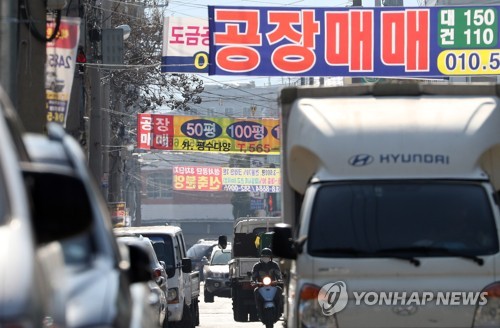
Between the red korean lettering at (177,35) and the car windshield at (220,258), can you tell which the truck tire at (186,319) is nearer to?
the red korean lettering at (177,35)

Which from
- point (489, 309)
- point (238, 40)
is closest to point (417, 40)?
point (238, 40)

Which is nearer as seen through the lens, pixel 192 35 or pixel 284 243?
pixel 284 243

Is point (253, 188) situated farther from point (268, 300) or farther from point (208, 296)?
point (268, 300)

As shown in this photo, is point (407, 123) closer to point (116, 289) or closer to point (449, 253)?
point (449, 253)

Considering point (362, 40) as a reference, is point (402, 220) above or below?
below

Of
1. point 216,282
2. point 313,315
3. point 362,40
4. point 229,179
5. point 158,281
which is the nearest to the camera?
point 313,315

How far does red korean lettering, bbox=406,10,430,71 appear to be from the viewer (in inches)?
895

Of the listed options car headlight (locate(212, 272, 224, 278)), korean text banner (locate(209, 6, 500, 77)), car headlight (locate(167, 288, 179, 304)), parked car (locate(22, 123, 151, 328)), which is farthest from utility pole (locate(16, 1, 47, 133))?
car headlight (locate(212, 272, 224, 278))

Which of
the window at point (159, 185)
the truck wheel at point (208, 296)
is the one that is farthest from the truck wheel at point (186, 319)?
the window at point (159, 185)

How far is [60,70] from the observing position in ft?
55.2

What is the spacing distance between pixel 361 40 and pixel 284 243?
13446mm

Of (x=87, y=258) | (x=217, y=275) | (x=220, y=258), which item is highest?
(x=87, y=258)

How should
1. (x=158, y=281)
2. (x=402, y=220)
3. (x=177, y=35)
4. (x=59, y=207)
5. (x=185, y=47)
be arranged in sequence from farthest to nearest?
(x=177, y=35), (x=185, y=47), (x=158, y=281), (x=402, y=220), (x=59, y=207)

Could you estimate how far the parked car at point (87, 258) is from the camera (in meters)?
4.37
